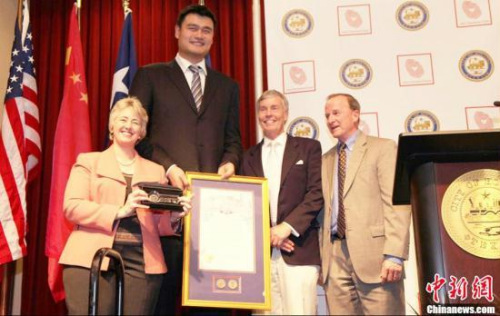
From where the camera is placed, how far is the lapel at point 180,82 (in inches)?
148

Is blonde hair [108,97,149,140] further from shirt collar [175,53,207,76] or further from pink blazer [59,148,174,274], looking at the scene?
shirt collar [175,53,207,76]

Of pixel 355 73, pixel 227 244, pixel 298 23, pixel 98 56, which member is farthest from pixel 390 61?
pixel 98 56

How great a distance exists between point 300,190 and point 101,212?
1.38 meters

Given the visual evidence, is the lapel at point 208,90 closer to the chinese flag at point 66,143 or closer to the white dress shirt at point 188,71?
the white dress shirt at point 188,71

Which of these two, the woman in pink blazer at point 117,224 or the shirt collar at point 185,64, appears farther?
the shirt collar at point 185,64

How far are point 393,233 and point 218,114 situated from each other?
4.26 feet

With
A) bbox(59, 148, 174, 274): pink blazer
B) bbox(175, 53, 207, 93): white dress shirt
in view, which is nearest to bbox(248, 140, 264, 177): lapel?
bbox(175, 53, 207, 93): white dress shirt

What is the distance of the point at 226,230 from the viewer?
3205 millimetres

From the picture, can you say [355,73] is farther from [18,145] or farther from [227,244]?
[18,145]

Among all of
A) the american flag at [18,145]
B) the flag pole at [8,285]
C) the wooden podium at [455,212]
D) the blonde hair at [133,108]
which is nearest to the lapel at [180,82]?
the blonde hair at [133,108]

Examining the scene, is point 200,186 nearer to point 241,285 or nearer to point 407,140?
point 241,285

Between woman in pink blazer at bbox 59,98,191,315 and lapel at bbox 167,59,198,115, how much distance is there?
561 mm

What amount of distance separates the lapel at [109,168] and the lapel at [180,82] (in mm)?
756

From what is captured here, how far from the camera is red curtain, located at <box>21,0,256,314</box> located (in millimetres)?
5121
